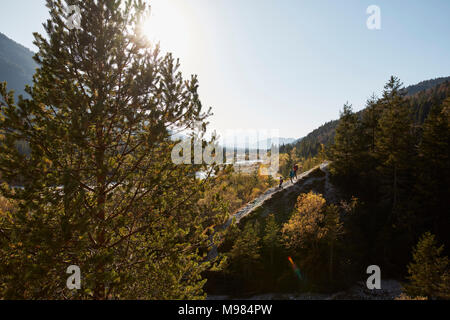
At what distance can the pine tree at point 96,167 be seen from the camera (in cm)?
392

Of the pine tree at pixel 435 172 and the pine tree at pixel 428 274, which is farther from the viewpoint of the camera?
the pine tree at pixel 435 172

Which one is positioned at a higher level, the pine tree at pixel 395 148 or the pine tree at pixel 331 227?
the pine tree at pixel 395 148

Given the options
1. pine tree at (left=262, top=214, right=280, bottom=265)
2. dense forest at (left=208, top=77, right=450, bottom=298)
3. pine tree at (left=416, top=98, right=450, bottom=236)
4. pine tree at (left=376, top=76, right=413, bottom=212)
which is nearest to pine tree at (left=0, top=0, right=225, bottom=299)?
dense forest at (left=208, top=77, right=450, bottom=298)

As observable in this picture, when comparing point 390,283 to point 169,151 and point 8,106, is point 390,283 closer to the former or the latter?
point 169,151

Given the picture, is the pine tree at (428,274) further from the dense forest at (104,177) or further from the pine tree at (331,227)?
the dense forest at (104,177)

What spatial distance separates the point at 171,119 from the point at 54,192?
3.04 m

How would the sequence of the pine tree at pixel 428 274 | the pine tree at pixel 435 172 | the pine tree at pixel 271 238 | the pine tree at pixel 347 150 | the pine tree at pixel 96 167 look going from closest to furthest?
the pine tree at pixel 96 167 → the pine tree at pixel 428 274 → the pine tree at pixel 271 238 → the pine tree at pixel 435 172 → the pine tree at pixel 347 150

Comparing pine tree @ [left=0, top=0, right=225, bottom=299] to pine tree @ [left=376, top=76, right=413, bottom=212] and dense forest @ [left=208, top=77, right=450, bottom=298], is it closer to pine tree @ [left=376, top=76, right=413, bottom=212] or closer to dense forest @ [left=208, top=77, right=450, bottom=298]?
dense forest @ [left=208, top=77, right=450, bottom=298]

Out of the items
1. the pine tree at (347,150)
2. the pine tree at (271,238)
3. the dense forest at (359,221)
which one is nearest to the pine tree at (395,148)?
the dense forest at (359,221)

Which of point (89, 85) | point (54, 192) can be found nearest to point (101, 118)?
point (89, 85)

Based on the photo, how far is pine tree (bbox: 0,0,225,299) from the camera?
3.92 meters

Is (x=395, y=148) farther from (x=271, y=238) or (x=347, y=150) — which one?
(x=271, y=238)

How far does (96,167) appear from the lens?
202 inches

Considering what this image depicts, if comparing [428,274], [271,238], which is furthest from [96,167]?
[271,238]
